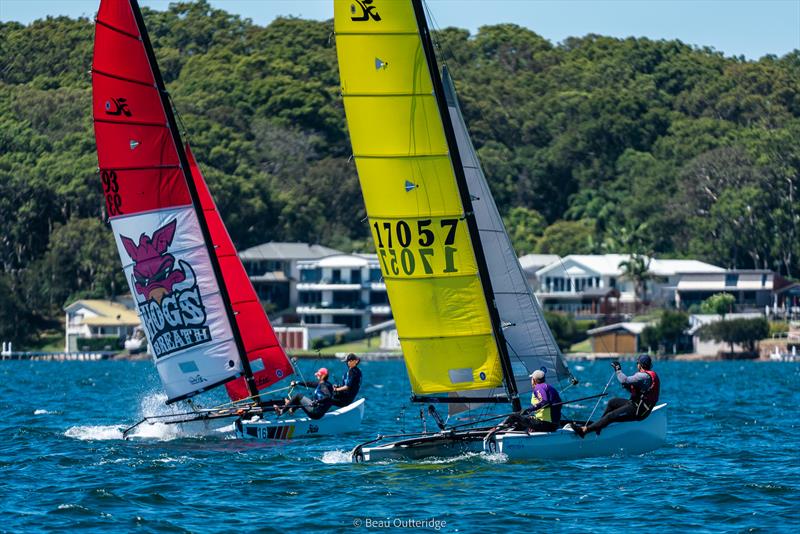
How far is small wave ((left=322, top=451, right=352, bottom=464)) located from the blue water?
48mm

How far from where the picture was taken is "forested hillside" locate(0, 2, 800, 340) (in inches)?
4724


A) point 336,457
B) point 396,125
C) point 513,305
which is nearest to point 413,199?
point 396,125

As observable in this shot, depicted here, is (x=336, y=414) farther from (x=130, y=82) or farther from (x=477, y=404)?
(x=130, y=82)

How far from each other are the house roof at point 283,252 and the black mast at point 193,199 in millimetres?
86482

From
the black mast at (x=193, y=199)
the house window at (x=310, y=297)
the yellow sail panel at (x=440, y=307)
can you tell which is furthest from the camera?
the house window at (x=310, y=297)

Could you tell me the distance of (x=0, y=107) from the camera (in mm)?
144500

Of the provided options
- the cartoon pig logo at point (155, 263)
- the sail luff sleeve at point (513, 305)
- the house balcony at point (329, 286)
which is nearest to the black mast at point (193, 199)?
the cartoon pig logo at point (155, 263)

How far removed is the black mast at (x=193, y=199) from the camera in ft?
97.1

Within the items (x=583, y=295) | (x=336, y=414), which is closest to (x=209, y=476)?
(x=336, y=414)

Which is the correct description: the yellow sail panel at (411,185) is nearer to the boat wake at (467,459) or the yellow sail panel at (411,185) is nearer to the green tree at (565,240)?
the boat wake at (467,459)

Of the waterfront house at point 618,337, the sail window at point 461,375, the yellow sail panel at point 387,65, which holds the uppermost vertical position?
the yellow sail panel at point 387,65

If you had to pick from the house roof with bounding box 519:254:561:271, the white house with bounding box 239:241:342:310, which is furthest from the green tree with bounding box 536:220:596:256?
the white house with bounding box 239:241:342:310

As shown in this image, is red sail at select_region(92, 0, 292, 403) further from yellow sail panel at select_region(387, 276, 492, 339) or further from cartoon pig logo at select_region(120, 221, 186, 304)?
yellow sail panel at select_region(387, 276, 492, 339)

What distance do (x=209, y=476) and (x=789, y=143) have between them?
112547mm
